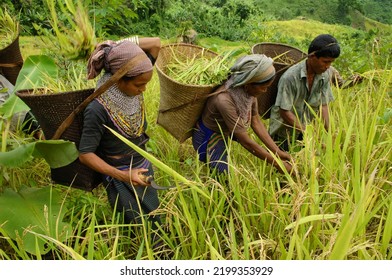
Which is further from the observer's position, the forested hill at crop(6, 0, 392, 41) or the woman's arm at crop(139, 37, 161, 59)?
the forested hill at crop(6, 0, 392, 41)

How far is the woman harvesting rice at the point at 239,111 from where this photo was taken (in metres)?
2.04

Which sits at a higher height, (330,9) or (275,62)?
(275,62)

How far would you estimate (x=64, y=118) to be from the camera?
1.72m

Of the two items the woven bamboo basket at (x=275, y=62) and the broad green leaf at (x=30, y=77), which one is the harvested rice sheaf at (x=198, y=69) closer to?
the woven bamboo basket at (x=275, y=62)

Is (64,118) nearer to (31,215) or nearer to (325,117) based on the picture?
(31,215)

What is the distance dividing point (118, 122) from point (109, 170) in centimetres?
22

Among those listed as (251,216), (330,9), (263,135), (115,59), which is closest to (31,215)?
(115,59)

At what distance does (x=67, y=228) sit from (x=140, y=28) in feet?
41.4

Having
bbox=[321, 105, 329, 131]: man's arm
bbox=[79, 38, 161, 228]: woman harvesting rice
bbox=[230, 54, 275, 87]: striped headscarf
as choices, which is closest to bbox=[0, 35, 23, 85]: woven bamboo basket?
bbox=[79, 38, 161, 228]: woman harvesting rice

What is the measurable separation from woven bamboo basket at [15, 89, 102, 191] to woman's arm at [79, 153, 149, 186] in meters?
0.12

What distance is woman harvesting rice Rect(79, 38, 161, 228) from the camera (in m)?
1.69

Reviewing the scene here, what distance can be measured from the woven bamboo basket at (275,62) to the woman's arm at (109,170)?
123 centimetres

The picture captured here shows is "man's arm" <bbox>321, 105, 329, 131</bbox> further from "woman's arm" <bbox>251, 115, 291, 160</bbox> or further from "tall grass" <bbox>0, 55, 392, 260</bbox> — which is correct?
"woman's arm" <bbox>251, 115, 291, 160</bbox>

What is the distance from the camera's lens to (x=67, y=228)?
1.64 metres
